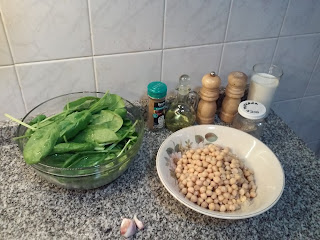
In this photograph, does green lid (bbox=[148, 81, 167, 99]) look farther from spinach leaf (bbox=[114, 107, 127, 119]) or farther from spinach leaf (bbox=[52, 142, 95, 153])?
spinach leaf (bbox=[52, 142, 95, 153])

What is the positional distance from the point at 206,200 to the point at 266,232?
0.48ft

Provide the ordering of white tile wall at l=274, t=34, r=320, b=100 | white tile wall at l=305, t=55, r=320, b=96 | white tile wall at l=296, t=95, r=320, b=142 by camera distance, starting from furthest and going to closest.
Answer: white tile wall at l=296, t=95, r=320, b=142 < white tile wall at l=305, t=55, r=320, b=96 < white tile wall at l=274, t=34, r=320, b=100

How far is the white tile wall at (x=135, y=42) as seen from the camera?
717mm

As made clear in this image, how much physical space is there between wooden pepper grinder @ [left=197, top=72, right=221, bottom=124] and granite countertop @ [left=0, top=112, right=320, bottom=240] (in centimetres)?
23

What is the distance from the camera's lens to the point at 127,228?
626 millimetres

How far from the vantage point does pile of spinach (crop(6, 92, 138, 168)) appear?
2.10ft

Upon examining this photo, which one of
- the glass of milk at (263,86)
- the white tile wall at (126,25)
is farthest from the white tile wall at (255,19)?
the white tile wall at (126,25)

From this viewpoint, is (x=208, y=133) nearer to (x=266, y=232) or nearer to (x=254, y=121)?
(x=254, y=121)

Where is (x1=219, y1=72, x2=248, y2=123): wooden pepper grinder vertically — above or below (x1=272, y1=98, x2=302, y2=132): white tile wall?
above

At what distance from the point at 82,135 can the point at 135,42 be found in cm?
29

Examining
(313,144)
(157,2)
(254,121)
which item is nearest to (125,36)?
(157,2)

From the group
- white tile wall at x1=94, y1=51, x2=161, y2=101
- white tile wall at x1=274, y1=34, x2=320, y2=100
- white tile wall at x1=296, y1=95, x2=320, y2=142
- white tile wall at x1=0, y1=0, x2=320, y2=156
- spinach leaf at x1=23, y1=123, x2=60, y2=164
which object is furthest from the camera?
white tile wall at x1=296, y1=95, x2=320, y2=142

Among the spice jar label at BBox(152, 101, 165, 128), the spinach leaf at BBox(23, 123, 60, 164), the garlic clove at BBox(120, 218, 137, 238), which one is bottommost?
the garlic clove at BBox(120, 218, 137, 238)

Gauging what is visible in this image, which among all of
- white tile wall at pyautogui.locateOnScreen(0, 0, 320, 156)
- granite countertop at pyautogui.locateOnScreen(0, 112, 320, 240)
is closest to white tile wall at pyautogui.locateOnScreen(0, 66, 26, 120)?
white tile wall at pyautogui.locateOnScreen(0, 0, 320, 156)
